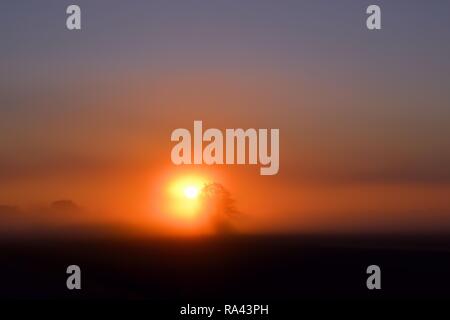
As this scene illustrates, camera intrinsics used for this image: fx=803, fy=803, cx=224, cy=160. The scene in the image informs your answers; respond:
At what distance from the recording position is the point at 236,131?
48.4 feet

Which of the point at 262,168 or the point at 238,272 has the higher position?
the point at 262,168
